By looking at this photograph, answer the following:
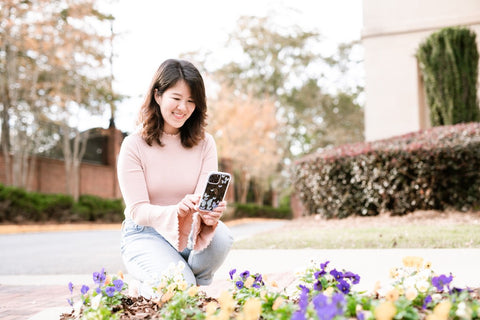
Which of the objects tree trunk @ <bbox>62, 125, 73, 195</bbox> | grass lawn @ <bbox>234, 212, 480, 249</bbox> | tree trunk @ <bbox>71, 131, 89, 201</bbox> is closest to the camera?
A: grass lawn @ <bbox>234, 212, 480, 249</bbox>

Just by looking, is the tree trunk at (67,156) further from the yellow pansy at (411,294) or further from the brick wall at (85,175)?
the yellow pansy at (411,294)

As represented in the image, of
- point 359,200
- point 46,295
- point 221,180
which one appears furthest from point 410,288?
point 359,200

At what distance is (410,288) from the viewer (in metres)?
2.14

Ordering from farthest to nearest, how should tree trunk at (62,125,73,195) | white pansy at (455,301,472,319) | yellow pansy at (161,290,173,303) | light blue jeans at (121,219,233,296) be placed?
1. tree trunk at (62,125,73,195)
2. light blue jeans at (121,219,233,296)
3. yellow pansy at (161,290,173,303)
4. white pansy at (455,301,472,319)

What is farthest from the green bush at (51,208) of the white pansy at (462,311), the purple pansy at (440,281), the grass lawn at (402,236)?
the white pansy at (462,311)

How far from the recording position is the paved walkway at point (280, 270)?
12.0 ft

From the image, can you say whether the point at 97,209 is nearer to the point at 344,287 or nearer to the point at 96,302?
the point at 96,302

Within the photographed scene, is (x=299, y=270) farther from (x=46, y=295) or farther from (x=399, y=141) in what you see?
(x=399, y=141)

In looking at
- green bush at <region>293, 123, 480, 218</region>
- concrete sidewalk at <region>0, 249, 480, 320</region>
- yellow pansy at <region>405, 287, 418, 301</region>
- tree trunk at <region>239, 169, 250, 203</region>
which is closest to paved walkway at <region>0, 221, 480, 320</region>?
concrete sidewalk at <region>0, 249, 480, 320</region>

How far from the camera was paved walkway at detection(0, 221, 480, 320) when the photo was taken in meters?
3.65

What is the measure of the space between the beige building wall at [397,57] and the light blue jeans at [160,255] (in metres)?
10.1

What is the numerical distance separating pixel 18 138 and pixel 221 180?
16.3 metres

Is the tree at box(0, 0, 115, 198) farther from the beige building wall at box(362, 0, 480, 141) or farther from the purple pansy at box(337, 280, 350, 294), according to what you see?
the purple pansy at box(337, 280, 350, 294)

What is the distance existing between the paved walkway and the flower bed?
2.46ft
